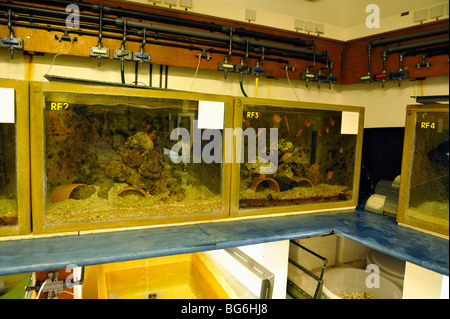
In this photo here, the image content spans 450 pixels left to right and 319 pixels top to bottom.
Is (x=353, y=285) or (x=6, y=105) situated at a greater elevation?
(x=6, y=105)

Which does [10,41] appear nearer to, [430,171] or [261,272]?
[261,272]

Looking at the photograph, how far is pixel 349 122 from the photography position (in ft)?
4.84

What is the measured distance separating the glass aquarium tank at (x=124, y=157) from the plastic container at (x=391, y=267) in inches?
35.0

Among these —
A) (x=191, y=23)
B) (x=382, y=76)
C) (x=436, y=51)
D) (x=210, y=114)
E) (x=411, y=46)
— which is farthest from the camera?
(x=191, y=23)

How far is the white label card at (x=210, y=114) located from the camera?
48.0 inches

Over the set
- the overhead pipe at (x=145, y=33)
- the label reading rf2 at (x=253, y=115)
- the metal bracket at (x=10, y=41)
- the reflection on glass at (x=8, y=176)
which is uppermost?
the overhead pipe at (x=145, y=33)

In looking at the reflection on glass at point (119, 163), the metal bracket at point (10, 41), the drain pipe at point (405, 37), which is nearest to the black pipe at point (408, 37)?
the drain pipe at point (405, 37)

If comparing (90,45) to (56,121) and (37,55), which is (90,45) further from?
(56,121)

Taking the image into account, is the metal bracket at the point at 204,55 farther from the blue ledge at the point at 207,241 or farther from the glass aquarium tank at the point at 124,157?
the blue ledge at the point at 207,241

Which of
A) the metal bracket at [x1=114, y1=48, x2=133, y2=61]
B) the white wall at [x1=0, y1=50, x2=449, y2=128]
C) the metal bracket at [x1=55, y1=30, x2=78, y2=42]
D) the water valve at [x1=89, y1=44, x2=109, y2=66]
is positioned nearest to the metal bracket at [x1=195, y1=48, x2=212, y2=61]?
the white wall at [x1=0, y1=50, x2=449, y2=128]

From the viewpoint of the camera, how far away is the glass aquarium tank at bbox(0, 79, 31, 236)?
966 mm

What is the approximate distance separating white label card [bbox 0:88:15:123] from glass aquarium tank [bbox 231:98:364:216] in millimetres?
833

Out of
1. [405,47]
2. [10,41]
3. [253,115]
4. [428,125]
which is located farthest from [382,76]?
[10,41]

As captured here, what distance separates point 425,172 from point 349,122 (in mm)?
492
